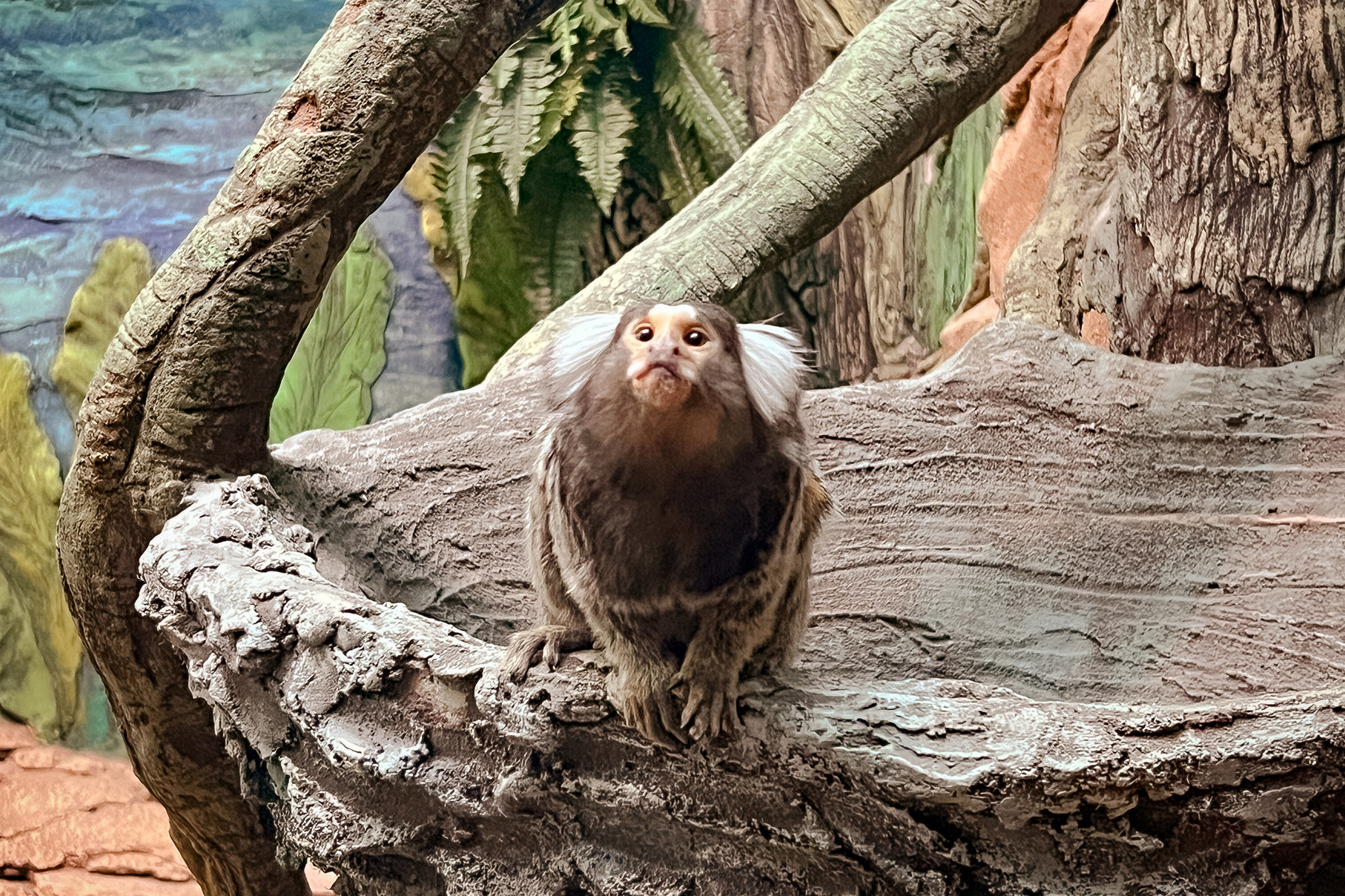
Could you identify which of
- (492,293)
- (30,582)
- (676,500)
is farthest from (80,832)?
(676,500)

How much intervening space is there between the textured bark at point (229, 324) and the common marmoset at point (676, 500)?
0.94m

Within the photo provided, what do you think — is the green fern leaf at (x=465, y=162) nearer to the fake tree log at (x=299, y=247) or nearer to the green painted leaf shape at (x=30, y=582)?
the fake tree log at (x=299, y=247)

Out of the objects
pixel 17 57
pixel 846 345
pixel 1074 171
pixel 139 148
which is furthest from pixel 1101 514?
pixel 17 57

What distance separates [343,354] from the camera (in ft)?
19.3

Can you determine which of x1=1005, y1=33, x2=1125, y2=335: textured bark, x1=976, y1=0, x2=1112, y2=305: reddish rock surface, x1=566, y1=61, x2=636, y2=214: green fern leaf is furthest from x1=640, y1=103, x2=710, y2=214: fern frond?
x1=1005, y1=33, x2=1125, y2=335: textured bark

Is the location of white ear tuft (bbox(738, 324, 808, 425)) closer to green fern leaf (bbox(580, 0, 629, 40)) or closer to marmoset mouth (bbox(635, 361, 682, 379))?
marmoset mouth (bbox(635, 361, 682, 379))

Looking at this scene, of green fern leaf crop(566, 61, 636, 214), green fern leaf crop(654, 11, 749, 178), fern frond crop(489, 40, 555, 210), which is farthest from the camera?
green fern leaf crop(654, 11, 749, 178)

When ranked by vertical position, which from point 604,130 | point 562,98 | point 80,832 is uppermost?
point 562,98

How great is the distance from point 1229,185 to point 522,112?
129 inches

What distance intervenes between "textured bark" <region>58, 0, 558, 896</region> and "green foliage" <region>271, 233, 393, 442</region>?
9.81ft

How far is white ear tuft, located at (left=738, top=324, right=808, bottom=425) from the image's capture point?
1.52 meters

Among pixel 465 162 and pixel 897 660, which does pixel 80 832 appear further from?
pixel 897 660

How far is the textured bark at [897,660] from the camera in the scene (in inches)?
52.5

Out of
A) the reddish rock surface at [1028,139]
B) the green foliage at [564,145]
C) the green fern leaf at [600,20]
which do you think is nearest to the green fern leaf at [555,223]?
the green foliage at [564,145]
